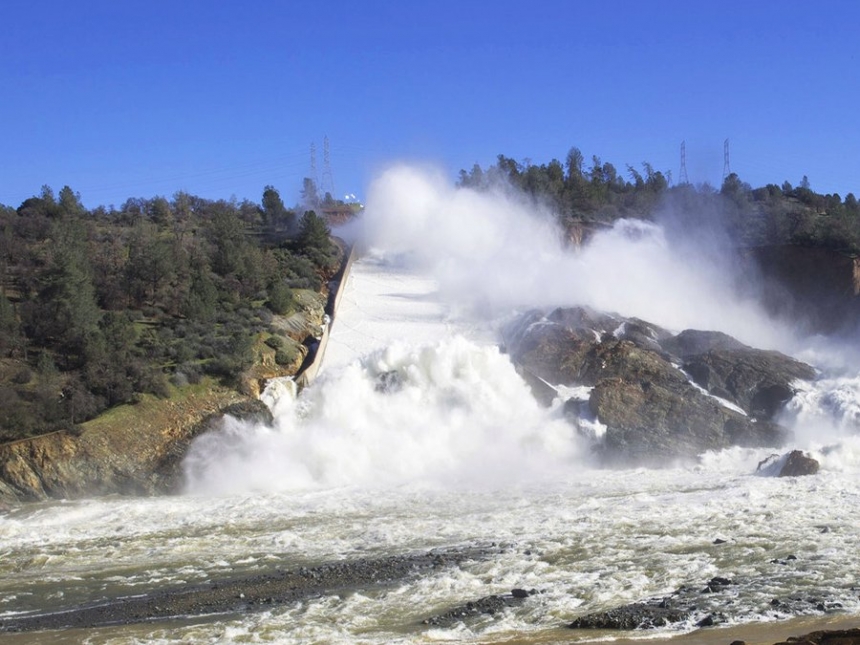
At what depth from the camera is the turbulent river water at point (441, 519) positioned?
12539 mm

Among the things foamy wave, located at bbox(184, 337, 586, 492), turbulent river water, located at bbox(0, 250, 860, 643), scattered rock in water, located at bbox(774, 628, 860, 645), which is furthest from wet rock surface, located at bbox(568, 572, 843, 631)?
foamy wave, located at bbox(184, 337, 586, 492)

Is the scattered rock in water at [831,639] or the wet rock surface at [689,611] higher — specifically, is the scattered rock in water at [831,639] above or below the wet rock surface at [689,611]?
above

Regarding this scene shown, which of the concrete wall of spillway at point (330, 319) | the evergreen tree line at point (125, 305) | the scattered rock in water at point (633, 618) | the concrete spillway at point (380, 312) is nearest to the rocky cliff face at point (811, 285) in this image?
the concrete spillway at point (380, 312)

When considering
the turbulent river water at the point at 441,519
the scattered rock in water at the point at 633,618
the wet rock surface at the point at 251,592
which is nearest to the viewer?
the scattered rock in water at the point at 633,618

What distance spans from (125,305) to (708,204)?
32922 mm

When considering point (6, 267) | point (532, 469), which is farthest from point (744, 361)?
point (6, 267)

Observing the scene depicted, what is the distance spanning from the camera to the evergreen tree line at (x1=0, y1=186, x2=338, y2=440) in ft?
85.9

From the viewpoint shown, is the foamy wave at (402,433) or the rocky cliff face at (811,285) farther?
the rocky cliff face at (811,285)

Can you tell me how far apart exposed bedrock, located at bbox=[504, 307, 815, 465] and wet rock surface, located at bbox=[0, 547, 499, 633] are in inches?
433

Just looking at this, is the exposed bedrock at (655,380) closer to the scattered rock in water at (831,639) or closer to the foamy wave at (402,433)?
the foamy wave at (402,433)

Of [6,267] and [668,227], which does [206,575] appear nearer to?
[6,267]

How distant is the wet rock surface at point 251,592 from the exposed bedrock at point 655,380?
36.1 ft

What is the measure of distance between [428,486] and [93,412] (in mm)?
10392

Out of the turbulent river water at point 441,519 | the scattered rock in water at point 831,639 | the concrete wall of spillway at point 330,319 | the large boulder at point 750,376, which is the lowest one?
the turbulent river water at point 441,519
